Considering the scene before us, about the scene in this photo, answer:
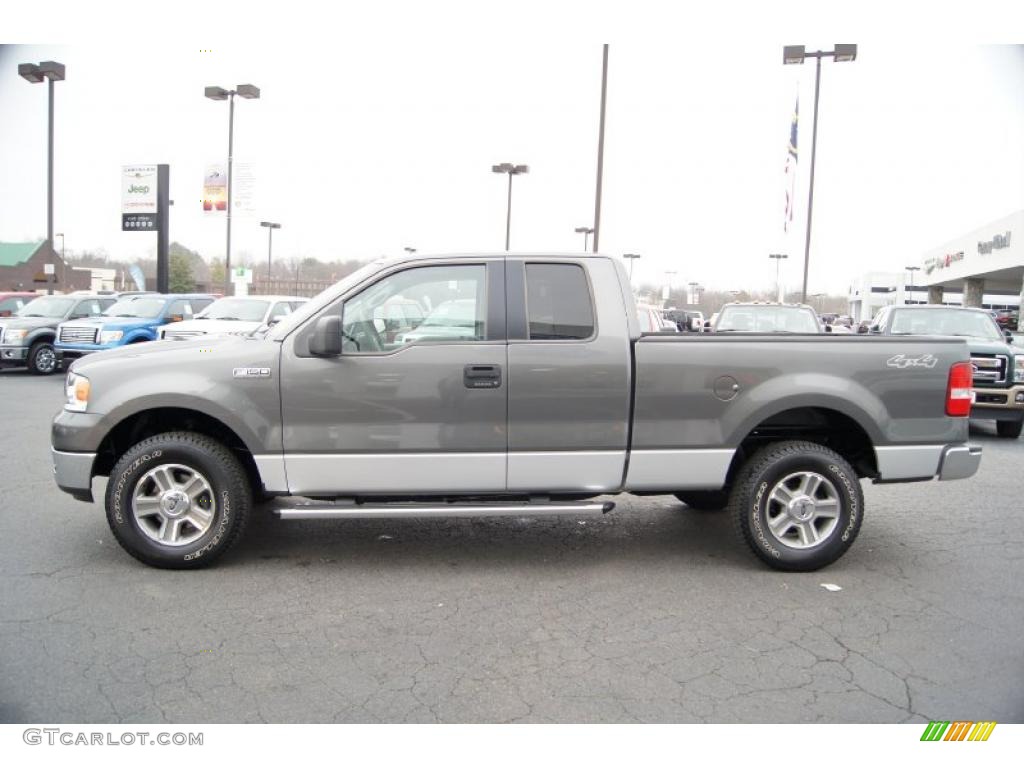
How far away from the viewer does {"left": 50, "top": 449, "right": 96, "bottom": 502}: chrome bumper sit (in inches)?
185

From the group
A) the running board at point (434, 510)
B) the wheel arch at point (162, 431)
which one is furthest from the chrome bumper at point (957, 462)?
the wheel arch at point (162, 431)

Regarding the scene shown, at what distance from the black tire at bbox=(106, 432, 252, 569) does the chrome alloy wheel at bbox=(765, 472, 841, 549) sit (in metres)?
3.34

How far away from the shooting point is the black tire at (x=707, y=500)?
611 cm

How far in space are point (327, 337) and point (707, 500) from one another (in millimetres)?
3411

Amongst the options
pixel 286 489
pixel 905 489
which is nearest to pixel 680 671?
pixel 286 489

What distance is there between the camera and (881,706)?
3.23 metres

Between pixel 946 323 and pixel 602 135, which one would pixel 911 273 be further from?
pixel 946 323

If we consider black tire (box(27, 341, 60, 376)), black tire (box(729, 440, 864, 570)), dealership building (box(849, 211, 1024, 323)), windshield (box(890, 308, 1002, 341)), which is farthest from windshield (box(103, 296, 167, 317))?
dealership building (box(849, 211, 1024, 323))

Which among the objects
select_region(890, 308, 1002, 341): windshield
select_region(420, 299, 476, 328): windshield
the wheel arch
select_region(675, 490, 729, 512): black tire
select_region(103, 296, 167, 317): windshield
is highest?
select_region(890, 308, 1002, 341): windshield

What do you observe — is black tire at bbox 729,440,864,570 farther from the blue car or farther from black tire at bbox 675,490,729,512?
the blue car

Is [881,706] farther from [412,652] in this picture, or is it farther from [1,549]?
[1,549]

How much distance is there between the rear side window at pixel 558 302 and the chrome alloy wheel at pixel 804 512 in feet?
5.33

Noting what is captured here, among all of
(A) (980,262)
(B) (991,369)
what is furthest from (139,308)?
(A) (980,262)

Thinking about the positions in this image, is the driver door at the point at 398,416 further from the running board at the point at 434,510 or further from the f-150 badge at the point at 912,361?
the f-150 badge at the point at 912,361
